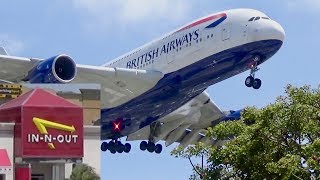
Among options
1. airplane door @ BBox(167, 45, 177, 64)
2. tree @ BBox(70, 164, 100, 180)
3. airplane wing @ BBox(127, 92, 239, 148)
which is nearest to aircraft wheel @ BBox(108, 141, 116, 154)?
airplane wing @ BBox(127, 92, 239, 148)

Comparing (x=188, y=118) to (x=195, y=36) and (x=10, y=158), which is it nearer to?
(x=195, y=36)

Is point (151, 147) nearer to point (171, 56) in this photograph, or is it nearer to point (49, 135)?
point (171, 56)

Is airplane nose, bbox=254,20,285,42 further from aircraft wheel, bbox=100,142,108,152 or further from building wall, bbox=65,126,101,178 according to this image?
building wall, bbox=65,126,101,178

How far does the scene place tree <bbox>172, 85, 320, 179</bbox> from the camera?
2811 cm

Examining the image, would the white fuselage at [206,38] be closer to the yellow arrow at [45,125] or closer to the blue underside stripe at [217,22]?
the blue underside stripe at [217,22]

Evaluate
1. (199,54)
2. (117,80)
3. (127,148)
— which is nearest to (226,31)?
(199,54)

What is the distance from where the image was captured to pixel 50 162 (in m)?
35.5

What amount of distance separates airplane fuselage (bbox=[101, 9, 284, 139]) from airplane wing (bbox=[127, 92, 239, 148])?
591 cm

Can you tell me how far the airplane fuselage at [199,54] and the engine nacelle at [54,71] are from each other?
27.1 feet

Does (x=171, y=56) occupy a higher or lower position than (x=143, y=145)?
higher

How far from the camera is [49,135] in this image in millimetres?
35344

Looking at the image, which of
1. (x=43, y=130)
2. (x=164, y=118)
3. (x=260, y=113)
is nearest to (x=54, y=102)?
(x=43, y=130)

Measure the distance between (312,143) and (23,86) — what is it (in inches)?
1160

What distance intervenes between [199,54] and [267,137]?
1131 inches
